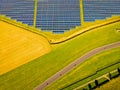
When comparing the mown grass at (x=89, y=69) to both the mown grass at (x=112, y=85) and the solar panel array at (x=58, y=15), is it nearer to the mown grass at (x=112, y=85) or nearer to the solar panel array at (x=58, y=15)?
the mown grass at (x=112, y=85)

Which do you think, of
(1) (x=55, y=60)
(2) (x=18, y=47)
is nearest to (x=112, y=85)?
(1) (x=55, y=60)

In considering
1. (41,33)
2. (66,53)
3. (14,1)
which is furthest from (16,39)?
(14,1)

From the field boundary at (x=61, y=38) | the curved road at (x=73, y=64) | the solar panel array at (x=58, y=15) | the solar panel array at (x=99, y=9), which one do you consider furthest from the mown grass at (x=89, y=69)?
the solar panel array at (x=99, y=9)

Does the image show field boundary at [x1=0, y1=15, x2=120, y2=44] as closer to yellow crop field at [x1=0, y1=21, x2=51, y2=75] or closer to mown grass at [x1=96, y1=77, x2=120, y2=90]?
yellow crop field at [x1=0, y1=21, x2=51, y2=75]

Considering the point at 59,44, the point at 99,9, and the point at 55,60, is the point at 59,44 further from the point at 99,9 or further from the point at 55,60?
the point at 99,9

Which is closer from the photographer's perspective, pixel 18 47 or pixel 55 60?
pixel 55 60
